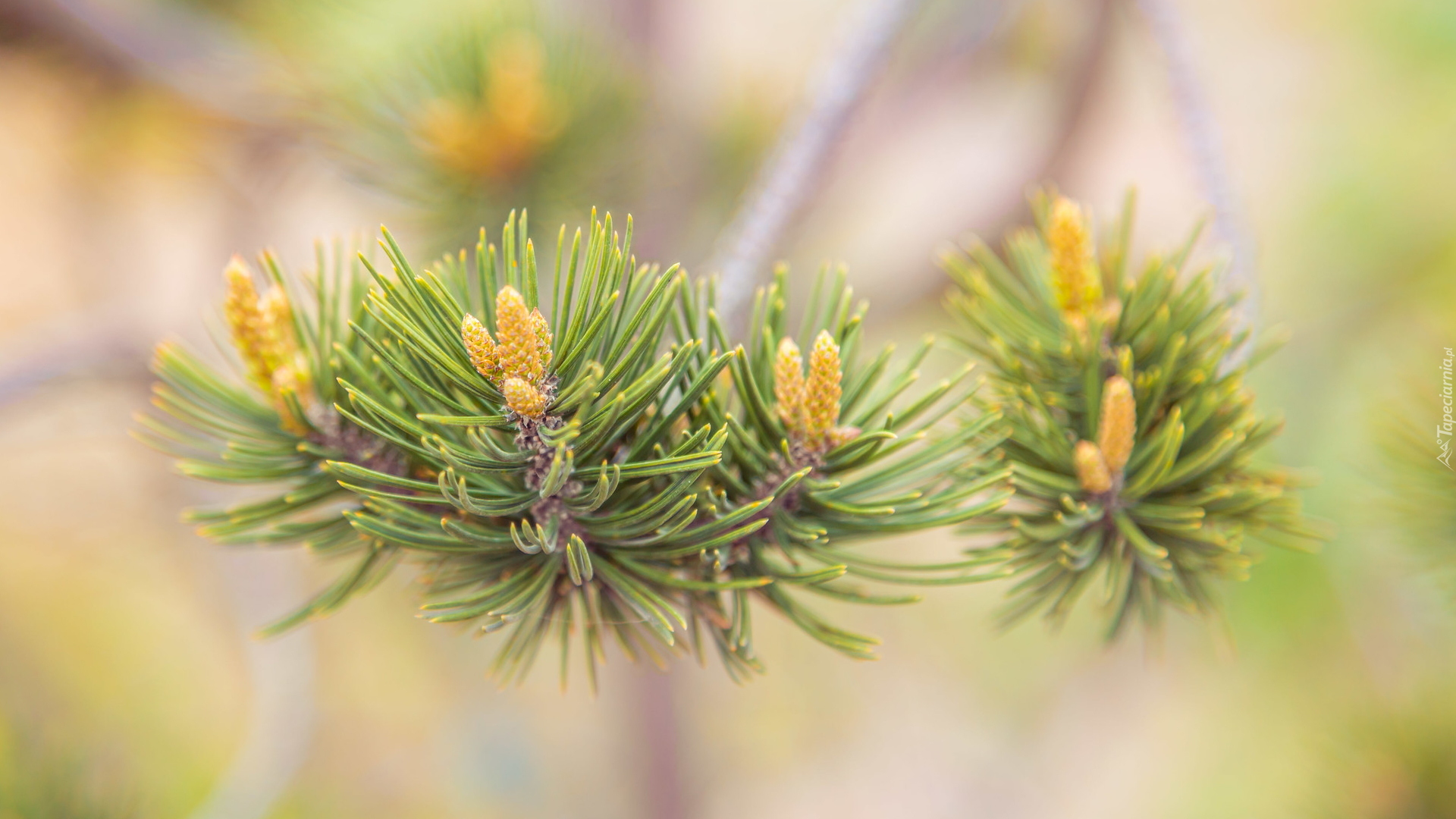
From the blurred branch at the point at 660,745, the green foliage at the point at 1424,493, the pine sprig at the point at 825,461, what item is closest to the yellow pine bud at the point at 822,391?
the pine sprig at the point at 825,461

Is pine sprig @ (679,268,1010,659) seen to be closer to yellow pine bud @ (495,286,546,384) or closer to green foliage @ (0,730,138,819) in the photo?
yellow pine bud @ (495,286,546,384)

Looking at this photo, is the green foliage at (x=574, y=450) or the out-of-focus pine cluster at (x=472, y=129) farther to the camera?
the out-of-focus pine cluster at (x=472, y=129)

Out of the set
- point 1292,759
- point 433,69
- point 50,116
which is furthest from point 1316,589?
point 50,116

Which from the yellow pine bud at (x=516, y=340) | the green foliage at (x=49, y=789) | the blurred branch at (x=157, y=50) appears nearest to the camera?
the yellow pine bud at (x=516, y=340)

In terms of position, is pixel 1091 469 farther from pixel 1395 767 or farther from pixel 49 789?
pixel 49 789

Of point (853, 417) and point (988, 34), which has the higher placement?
point (988, 34)

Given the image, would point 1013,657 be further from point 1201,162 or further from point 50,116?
point 50,116

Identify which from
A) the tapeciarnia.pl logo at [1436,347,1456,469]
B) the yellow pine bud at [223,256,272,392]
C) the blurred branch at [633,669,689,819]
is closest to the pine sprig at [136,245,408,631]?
the yellow pine bud at [223,256,272,392]

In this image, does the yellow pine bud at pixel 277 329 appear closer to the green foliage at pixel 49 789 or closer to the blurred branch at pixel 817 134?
the blurred branch at pixel 817 134

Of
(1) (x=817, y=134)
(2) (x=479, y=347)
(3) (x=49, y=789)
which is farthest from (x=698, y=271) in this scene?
(3) (x=49, y=789)
